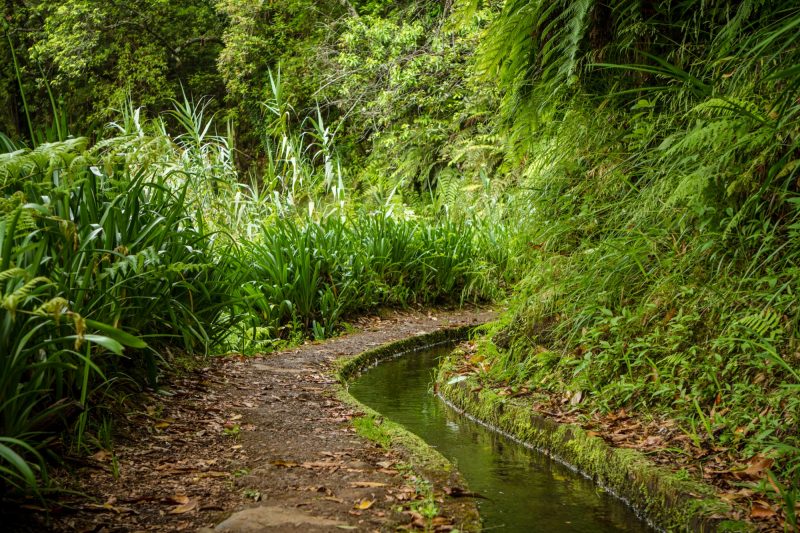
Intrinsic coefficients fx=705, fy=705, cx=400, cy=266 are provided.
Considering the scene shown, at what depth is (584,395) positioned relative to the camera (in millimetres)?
4078

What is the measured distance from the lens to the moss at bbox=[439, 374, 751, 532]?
8.98 feet

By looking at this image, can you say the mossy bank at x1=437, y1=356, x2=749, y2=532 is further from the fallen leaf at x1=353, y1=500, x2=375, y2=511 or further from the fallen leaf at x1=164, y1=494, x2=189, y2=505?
the fallen leaf at x1=164, y1=494, x2=189, y2=505

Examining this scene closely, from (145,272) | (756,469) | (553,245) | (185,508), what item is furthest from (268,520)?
(553,245)

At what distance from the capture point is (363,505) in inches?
104

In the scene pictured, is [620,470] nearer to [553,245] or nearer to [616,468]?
[616,468]

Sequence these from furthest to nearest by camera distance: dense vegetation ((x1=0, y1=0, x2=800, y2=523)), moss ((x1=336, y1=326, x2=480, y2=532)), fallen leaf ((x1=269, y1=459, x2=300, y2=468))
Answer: fallen leaf ((x1=269, y1=459, x2=300, y2=468))
dense vegetation ((x1=0, y1=0, x2=800, y2=523))
moss ((x1=336, y1=326, x2=480, y2=532))

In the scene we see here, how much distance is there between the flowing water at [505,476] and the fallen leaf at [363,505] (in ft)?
1.62

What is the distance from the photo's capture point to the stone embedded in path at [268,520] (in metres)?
2.38

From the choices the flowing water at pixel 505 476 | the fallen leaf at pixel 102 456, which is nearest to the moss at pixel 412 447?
the flowing water at pixel 505 476

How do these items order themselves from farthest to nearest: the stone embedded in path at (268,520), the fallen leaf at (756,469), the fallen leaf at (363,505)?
the fallen leaf at (756,469) < the fallen leaf at (363,505) < the stone embedded in path at (268,520)

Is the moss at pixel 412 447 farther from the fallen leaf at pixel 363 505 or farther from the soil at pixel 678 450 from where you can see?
the soil at pixel 678 450

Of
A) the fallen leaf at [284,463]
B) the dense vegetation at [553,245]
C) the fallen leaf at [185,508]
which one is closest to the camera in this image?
the fallen leaf at [185,508]

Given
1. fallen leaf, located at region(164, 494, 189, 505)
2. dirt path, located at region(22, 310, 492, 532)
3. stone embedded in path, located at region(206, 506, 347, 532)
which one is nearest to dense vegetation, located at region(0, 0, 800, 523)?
dirt path, located at region(22, 310, 492, 532)

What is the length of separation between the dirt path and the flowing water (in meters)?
0.39
